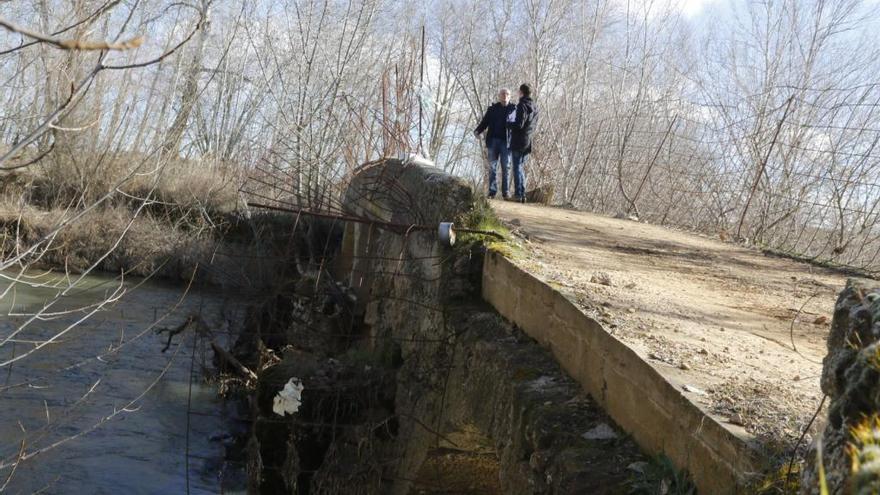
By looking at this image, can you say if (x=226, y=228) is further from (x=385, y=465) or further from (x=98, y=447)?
(x=385, y=465)

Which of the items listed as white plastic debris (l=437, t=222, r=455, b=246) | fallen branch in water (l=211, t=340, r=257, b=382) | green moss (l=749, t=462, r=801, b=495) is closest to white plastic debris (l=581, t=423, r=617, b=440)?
green moss (l=749, t=462, r=801, b=495)

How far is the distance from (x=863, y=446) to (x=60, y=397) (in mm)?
11214

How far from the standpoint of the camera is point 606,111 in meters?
19.9

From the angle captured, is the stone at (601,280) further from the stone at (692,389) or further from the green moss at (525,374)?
the stone at (692,389)

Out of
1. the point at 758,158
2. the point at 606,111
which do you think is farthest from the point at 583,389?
the point at 606,111

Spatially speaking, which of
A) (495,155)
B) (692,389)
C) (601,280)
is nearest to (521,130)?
(495,155)

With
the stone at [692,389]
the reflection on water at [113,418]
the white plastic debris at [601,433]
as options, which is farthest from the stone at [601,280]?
the reflection on water at [113,418]

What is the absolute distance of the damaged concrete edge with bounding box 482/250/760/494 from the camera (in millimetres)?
3002

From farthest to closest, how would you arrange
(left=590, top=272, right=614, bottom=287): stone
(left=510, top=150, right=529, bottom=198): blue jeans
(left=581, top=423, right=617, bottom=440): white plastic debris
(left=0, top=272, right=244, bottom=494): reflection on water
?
(left=510, top=150, right=529, bottom=198): blue jeans → (left=0, top=272, right=244, bottom=494): reflection on water → (left=590, top=272, right=614, bottom=287): stone → (left=581, top=423, right=617, bottom=440): white plastic debris

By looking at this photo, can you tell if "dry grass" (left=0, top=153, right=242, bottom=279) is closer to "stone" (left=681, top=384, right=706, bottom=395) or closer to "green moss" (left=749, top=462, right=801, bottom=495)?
"stone" (left=681, top=384, right=706, bottom=395)

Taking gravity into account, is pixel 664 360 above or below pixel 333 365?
above

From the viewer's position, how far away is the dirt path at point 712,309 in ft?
11.5

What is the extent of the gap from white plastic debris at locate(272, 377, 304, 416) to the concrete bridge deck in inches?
90.2

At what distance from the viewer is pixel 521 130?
1351cm
